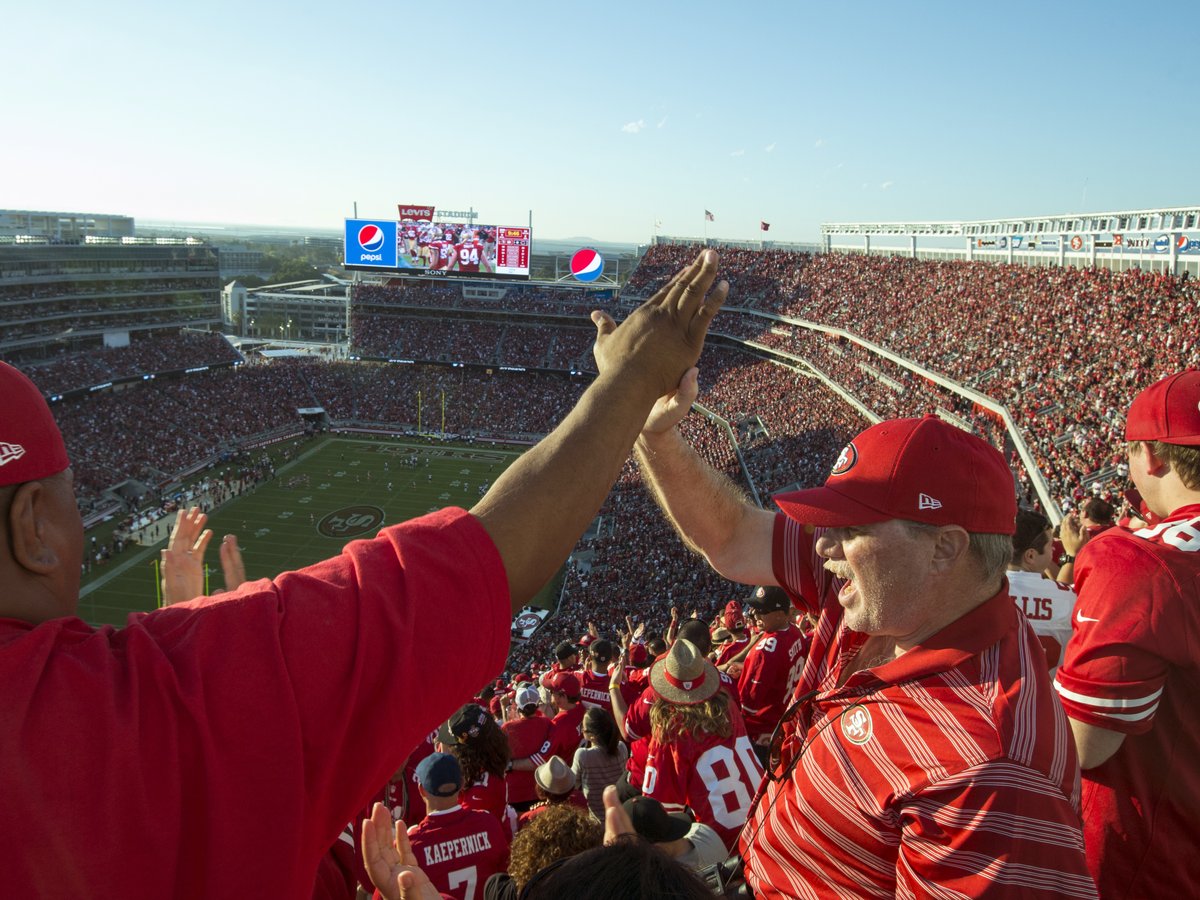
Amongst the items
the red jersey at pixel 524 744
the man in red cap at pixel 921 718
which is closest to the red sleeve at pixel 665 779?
the man in red cap at pixel 921 718

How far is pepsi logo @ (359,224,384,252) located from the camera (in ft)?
182

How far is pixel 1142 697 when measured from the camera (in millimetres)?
2207

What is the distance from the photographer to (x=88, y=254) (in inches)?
1932

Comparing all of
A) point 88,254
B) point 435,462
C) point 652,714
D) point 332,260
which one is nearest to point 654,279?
point 435,462

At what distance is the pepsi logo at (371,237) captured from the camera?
55500 millimetres

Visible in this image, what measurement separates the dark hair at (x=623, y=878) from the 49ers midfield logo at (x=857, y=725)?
716 millimetres

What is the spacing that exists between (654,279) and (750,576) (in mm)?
58584

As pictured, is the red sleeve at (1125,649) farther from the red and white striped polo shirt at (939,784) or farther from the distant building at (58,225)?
the distant building at (58,225)

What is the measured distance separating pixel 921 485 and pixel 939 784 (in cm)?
71

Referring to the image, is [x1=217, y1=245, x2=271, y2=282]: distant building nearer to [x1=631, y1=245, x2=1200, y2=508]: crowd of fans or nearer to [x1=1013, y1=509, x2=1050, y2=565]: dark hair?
[x1=631, y1=245, x2=1200, y2=508]: crowd of fans

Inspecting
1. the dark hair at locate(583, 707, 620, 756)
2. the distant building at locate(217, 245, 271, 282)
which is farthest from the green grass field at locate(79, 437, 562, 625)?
the distant building at locate(217, 245, 271, 282)

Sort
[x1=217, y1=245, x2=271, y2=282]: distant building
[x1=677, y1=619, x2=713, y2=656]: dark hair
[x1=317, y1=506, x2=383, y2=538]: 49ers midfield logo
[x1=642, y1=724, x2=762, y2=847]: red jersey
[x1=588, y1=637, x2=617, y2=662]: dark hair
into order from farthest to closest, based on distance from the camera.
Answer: [x1=217, y1=245, x2=271, y2=282]: distant building
[x1=317, y1=506, x2=383, y2=538]: 49ers midfield logo
[x1=588, y1=637, x2=617, y2=662]: dark hair
[x1=677, y1=619, x2=713, y2=656]: dark hair
[x1=642, y1=724, x2=762, y2=847]: red jersey

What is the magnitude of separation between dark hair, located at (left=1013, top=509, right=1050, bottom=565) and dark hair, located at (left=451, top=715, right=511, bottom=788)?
3224mm

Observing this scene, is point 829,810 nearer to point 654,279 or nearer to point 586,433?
point 586,433
